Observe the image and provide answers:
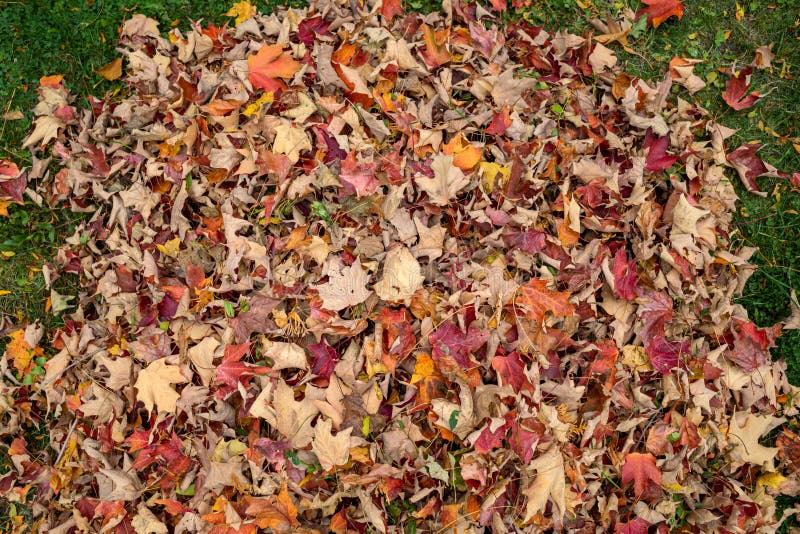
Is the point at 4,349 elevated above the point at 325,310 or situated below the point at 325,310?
below

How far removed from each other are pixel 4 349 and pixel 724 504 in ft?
10.9

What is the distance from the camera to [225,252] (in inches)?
92.1

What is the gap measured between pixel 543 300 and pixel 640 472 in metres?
0.77

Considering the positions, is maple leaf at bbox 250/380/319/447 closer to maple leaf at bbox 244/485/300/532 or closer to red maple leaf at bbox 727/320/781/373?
maple leaf at bbox 244/485/300/532

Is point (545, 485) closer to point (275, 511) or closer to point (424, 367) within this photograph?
point (424, 367)

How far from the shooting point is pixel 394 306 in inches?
86.9

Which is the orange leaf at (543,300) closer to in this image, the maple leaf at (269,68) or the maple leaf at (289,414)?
the maple leaf at (289,414)

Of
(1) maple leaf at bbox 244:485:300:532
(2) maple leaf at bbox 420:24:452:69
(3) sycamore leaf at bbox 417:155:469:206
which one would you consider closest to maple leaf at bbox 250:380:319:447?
(1) maple leaf at bbox 244:485:300:532

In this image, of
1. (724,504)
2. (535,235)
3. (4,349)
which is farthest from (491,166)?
(4,349)

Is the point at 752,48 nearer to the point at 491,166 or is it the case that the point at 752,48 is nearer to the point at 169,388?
the point at 491,166

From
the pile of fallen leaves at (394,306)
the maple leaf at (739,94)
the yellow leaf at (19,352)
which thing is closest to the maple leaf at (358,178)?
the pile of fallen leaves at (394,306)

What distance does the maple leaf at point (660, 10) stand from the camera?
10.1 feet

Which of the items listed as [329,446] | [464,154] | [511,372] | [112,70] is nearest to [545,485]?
[511,372]

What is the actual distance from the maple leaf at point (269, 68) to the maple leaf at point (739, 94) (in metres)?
2.21
